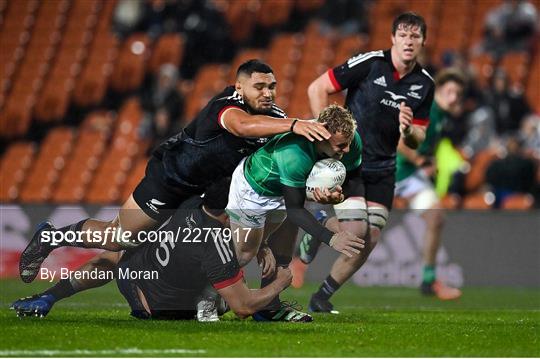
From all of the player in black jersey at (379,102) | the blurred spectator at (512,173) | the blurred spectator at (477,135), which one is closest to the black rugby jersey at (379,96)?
the player in black jersey at (379,102)

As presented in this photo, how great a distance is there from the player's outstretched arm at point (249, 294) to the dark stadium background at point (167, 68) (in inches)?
279

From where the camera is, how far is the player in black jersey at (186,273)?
8141 mm

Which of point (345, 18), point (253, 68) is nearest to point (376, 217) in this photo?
point (253, 68)

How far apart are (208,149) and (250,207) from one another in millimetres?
516

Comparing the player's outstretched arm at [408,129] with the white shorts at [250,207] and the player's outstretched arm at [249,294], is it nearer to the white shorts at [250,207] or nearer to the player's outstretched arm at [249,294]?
the white shorts at [250,207]

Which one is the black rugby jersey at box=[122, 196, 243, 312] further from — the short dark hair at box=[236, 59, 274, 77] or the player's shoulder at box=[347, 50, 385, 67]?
the player's shoulder at box=[347, 50, 385, 67]

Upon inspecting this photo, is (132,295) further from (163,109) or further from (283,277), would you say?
(163,109)

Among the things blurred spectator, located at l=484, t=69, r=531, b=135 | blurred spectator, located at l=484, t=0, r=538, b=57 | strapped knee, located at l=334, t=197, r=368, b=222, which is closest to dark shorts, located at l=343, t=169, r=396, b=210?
strapped knee, located at l=334, t=197, r=368, b=222

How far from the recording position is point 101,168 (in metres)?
17.7

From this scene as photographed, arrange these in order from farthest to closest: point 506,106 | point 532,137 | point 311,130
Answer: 1. point 506,106
2. point 532,137
3. point 311,130

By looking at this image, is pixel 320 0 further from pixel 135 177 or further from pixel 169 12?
pixel 135 177

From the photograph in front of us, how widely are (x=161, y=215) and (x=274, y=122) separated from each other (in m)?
1.23

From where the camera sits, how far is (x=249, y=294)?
815cm

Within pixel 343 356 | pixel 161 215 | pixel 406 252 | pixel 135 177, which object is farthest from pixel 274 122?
pixel 135 177
